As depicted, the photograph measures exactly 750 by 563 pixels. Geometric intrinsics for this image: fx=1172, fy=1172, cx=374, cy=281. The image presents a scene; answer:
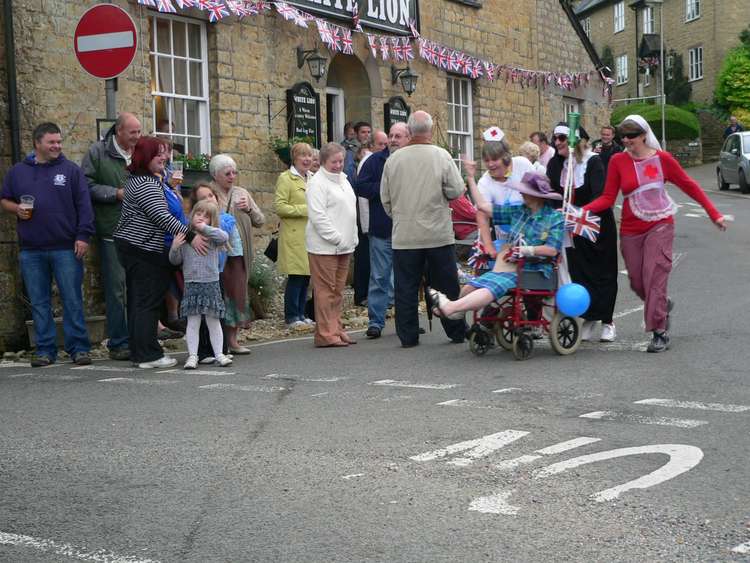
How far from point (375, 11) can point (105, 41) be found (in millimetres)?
8815

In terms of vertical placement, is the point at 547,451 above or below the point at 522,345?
below

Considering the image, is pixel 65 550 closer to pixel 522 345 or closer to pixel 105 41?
pixel 522 345

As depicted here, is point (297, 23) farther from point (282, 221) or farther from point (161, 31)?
point (282, 221)

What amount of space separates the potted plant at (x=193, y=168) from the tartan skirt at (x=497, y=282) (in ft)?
19.2

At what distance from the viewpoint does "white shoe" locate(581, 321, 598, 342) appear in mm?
10422

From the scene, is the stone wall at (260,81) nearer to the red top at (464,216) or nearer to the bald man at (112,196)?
the bald man at (112,196)

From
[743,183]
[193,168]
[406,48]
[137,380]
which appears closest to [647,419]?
[137,380]

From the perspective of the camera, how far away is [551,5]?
84.0 ft

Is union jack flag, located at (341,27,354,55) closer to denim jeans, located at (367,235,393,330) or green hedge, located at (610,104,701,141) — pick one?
denim jeans, located at (367,235,393,330)

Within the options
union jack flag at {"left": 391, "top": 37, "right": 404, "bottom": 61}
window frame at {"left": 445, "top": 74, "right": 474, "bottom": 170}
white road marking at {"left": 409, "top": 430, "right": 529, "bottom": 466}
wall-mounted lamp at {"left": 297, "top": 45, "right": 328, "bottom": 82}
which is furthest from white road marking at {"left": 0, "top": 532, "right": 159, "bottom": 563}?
window frame at {"left": 445, "top": 74, "right": 474, "bottom": 170}

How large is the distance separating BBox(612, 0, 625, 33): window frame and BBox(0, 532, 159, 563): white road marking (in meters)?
64.4

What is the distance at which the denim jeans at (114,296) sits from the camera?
10.9 m

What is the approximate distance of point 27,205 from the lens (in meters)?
10.2

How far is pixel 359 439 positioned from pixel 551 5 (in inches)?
818
